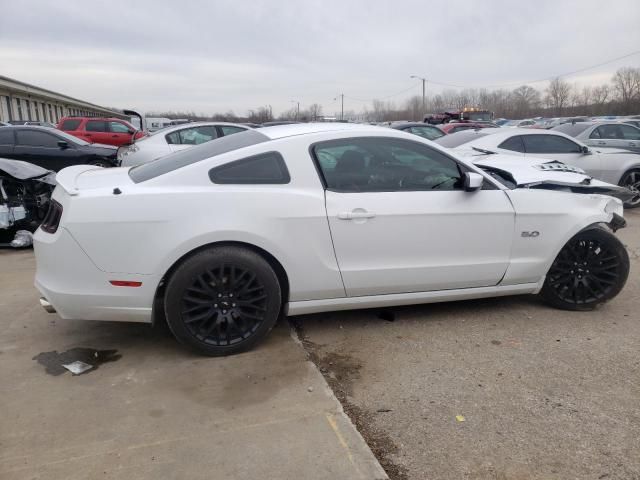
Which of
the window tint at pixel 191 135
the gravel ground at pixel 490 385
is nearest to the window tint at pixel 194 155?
the gravel ground at pixel 490 385

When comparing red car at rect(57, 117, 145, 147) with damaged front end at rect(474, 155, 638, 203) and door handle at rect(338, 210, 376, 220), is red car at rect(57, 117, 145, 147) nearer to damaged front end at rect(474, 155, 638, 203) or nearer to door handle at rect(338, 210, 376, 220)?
damaged front end at rect(474, 155, 638, 203)

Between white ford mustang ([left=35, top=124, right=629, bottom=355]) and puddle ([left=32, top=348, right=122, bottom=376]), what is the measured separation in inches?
11.9

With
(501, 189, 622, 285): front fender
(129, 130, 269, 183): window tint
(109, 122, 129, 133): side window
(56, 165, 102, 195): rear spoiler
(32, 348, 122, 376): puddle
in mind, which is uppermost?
(109, 122, 129, 133): side window

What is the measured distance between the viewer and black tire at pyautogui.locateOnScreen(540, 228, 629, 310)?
414 cm

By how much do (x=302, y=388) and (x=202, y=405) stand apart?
0.58 meters

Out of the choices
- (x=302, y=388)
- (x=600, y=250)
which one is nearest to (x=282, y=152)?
(x=302, y=388)

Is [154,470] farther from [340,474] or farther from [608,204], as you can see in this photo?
[608,204]

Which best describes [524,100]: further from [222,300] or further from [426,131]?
[222,300]

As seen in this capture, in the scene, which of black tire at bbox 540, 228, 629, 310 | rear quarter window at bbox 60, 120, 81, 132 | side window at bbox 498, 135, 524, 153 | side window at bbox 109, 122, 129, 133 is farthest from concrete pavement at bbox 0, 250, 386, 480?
→ rear quarter window at bbox 60, 120, 81, 132

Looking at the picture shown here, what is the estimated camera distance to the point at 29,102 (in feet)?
142

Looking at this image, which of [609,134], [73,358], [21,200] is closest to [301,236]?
[73,358]

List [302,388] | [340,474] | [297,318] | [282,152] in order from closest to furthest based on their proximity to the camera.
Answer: [340,474] < [302,388] < [282,152] < [297,318]

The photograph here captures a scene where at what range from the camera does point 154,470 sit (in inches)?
90.6

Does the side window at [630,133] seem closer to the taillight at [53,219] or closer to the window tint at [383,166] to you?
the window tint at [383,166]
